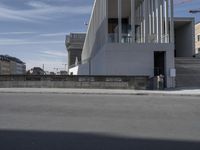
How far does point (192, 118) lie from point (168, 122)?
150 cm

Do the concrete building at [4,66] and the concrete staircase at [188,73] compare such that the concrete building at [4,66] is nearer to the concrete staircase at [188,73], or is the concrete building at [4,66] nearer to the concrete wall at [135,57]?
the concrete staircase at [188,73]

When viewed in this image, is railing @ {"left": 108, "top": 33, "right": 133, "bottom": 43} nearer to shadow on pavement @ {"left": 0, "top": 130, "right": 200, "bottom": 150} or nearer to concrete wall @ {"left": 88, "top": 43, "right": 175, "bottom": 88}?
concrete wall @ {"left": 88, "top": 43, "right": 175, "bottom": 88}

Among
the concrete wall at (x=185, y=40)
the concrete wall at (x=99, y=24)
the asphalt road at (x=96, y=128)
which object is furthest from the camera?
the concrete wall at (x=185, y=40)

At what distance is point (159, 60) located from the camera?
3819cm

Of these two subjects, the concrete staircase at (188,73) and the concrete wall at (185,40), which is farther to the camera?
the concrete wall at (185,40)

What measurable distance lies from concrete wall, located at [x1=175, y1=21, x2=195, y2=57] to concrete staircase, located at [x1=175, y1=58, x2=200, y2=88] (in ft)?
45.5

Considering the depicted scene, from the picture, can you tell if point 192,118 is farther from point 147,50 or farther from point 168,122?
point 147,50

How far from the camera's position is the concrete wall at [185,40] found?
5837 centimetres

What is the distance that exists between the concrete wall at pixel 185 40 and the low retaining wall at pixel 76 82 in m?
25.9

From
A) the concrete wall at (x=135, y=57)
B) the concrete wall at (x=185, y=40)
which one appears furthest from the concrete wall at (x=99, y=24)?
the concrete wall at (x=185, y=40)

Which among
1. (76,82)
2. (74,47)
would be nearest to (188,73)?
(76,82)

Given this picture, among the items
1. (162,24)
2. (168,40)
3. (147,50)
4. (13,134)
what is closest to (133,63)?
(147,50)

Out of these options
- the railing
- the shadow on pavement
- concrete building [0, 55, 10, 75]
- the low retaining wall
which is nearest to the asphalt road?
the shadow on pavement

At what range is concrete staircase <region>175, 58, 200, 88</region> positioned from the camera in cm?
3788
